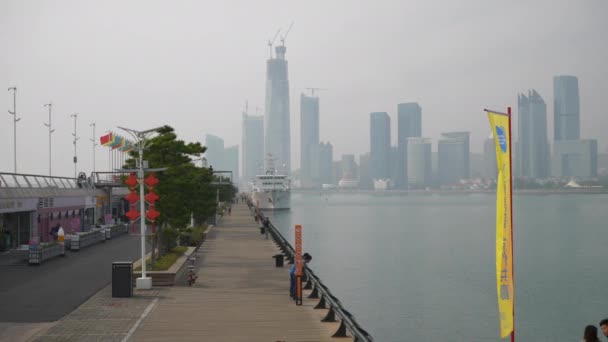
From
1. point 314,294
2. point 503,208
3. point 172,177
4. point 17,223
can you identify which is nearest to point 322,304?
point 314,294

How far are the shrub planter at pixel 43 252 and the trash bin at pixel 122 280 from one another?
1207 cm

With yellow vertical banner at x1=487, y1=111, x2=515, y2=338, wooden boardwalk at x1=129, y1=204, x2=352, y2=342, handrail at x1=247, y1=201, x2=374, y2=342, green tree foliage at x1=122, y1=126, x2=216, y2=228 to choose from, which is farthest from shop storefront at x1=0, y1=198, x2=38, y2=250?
yellow vertical banner at x1=487, y1=111, x2=515, y2=338

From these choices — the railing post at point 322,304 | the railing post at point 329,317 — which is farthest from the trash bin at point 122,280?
the railing post at point 329,317

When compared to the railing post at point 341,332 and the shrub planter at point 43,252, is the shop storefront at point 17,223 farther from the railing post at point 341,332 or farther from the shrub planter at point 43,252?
the railing post at point 341,332

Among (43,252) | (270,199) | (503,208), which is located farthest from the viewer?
(270,199)

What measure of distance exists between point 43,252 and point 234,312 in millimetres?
17516

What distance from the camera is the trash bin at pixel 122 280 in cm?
2194

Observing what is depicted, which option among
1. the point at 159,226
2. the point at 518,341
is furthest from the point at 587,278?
the point at 159,226

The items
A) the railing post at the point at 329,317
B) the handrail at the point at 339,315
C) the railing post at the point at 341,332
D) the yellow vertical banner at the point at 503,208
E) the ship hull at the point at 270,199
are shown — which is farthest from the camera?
the ship hull at the point at 270,199

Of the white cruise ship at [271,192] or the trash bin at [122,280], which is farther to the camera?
the white cruise ship at [271,192]

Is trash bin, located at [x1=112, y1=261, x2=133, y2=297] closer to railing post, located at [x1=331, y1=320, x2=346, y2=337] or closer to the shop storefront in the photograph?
railing post, located at [x1=331, y1=320, x2=346, y2=337]

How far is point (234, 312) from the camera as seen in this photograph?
19859 millimetres

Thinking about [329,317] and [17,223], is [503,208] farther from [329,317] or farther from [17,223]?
[17,223]

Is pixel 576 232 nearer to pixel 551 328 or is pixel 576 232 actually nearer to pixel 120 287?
pixel 551 328
